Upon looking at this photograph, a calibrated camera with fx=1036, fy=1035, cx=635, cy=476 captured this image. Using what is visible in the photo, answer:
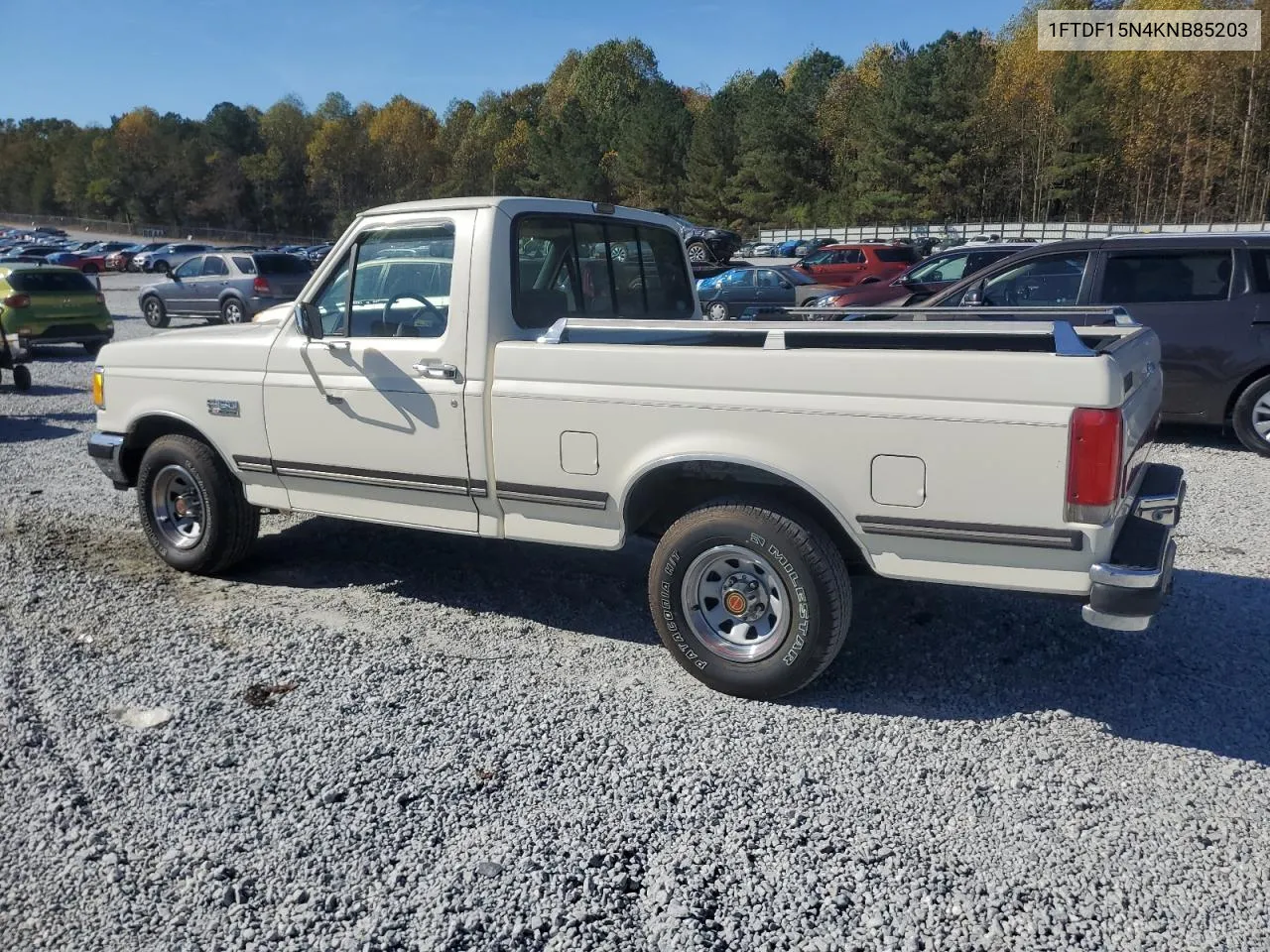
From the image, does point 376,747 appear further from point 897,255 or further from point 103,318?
point 897,255

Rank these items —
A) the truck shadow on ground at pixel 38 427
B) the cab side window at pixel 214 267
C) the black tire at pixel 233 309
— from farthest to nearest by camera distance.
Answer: the cab side window at pixel 214 267
the black tire at pixel 233 309
the truck shadow on ground at pixel 38 427

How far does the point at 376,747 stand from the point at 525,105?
130 m

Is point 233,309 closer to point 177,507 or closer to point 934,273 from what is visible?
point 934,273

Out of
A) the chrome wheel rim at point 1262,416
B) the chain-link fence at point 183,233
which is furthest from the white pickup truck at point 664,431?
the chain-link fence at point 183,233

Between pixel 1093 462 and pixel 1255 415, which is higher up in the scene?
pixel 1093 462

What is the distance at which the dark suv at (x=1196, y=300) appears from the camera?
839cm

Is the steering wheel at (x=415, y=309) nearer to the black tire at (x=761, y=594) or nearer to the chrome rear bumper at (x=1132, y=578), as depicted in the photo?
the black tire at (x=761, y=594)

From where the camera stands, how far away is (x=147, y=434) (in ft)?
19.6

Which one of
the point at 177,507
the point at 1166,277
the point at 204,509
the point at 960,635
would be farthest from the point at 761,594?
the point at 1166,277

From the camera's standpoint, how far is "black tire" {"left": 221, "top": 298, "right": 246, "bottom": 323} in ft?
67.7

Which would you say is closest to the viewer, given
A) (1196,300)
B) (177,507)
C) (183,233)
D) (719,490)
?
(719,490)

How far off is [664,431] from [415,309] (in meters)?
1.49

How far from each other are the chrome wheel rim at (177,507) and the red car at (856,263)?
24.5 meters

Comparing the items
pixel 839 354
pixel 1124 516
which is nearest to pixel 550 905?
pixel 839 354
